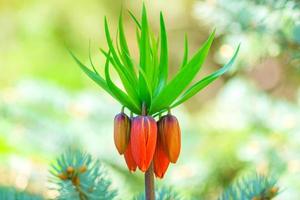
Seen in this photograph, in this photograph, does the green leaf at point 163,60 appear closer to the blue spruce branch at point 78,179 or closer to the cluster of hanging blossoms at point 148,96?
the cluster of hanging blossoms at point 148,96

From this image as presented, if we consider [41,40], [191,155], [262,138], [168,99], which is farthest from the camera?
[41,40]

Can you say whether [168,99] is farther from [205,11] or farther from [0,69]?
[0,69]

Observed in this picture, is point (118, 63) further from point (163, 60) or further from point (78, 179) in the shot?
point (78, 179)

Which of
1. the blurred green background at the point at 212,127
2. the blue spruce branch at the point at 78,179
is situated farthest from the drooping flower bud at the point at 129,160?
the blurred green background at the point at 212,127

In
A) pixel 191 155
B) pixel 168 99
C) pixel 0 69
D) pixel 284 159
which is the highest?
pixel 0 69

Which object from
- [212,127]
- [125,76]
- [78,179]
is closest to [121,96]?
[125,76]

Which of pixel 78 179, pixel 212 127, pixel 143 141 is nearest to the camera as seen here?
pixel 143 141

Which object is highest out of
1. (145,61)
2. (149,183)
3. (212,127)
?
(212,127)

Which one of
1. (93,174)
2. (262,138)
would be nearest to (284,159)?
(262,138)
